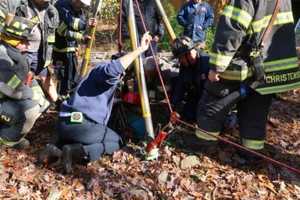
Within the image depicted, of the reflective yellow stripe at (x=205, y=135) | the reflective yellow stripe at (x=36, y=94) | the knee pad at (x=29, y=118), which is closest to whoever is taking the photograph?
the reflective yellow stripe at (x=205, y=135)

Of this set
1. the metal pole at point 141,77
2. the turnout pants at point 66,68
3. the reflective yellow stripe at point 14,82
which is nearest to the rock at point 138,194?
the metal pole at point 141,77

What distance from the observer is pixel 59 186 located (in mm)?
4445

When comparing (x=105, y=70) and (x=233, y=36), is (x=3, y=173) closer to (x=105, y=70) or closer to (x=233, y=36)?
(x=105, y=70)

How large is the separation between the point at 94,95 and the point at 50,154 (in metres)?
0.78

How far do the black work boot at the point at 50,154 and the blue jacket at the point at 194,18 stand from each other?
416cm

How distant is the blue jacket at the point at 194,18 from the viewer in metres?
8.21

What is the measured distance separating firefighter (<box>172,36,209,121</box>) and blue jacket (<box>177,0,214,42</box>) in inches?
111

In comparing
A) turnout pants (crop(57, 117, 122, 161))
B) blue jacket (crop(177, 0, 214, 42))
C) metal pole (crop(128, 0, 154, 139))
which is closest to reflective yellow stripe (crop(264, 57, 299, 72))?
metal pole (crop(128, 0, 154, 139))

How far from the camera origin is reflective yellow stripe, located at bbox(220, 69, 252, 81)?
4.48 metres

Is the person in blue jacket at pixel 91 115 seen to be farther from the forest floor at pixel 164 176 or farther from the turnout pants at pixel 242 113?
the turnout pants at pixel 242 113

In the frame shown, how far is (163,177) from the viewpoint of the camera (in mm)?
4562

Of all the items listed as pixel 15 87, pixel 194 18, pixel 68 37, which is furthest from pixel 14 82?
pixel 194 18

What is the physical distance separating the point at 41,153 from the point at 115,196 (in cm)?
102

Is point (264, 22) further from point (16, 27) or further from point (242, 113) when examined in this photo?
point (16, 27)
